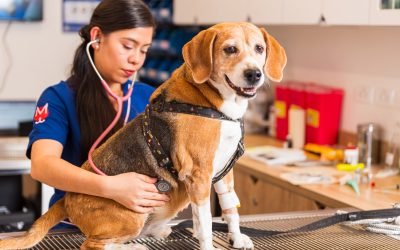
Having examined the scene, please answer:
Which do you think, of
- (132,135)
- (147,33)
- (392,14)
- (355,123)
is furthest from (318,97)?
(132,135)

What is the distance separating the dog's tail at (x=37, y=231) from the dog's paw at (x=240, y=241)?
16.3 inches

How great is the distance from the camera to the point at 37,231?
1.56m

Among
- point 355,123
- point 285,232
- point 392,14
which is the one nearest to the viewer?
point 285,232

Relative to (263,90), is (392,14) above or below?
above

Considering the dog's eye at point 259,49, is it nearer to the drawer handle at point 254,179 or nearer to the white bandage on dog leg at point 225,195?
the white bandage on dog leg at point 225,195

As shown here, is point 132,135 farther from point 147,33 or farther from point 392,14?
point 392,14

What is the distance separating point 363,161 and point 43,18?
254cm

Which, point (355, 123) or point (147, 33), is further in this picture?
point (355, 123)

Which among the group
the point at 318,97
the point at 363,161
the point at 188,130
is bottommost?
the point at 363,161

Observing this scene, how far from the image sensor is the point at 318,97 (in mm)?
3295

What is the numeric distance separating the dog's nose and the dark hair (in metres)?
0.63

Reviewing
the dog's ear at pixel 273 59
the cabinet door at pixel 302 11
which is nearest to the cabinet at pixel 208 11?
the cabinet door at pixel 302 11

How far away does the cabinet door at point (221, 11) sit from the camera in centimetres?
340

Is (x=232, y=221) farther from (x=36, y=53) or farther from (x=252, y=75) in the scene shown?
(x=36, y=53)
